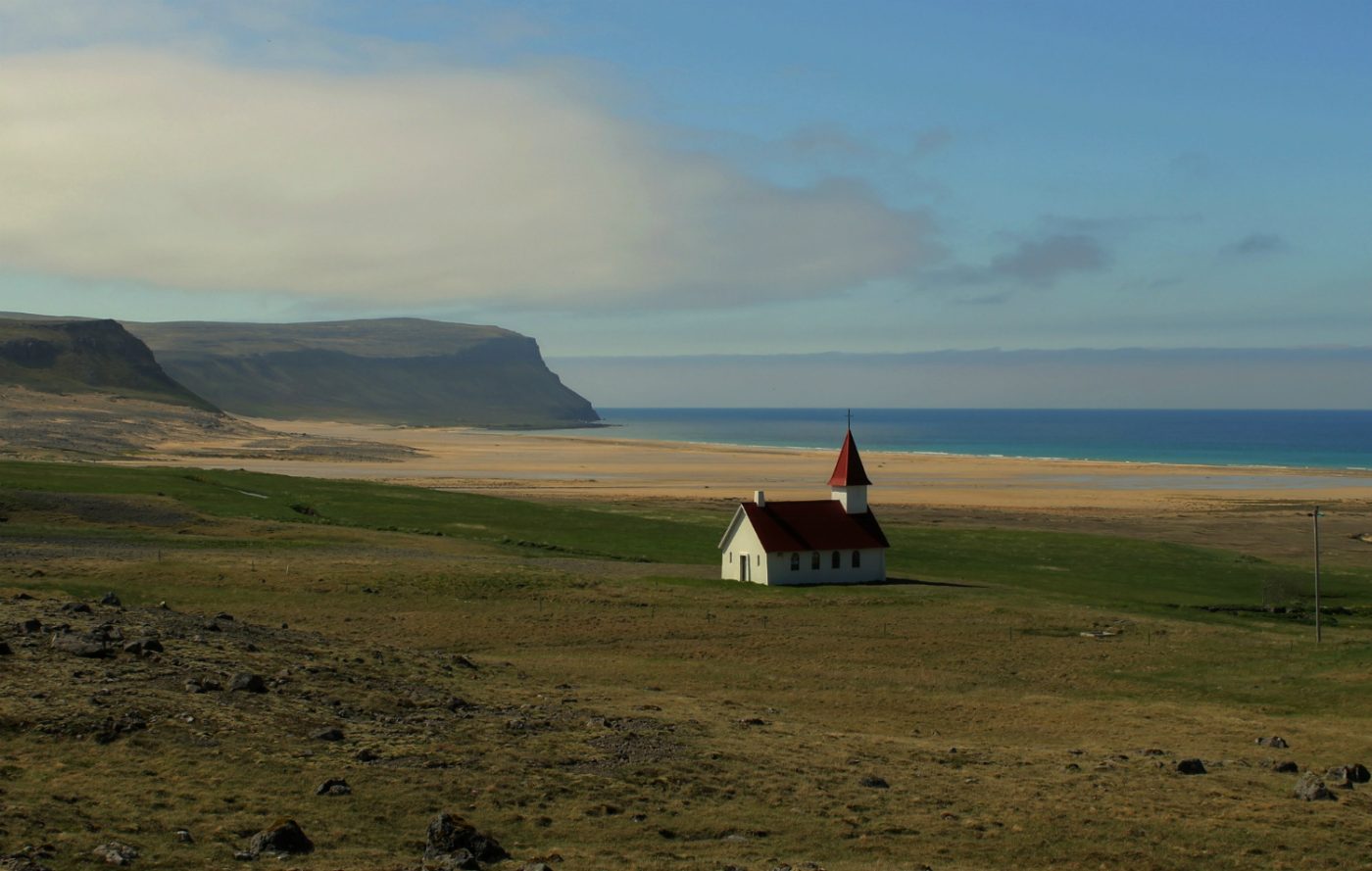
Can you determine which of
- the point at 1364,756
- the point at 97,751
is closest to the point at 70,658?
the point at 97,751

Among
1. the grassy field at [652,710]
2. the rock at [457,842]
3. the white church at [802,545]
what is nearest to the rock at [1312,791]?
the grassy field at [652,710]

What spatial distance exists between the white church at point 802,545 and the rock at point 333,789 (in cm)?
Result: 3320

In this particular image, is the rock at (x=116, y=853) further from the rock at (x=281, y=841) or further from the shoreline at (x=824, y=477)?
the shoreline at (x=824, y=477)

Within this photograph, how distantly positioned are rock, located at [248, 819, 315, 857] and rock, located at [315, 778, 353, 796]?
7.41 ft

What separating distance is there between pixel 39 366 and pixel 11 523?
166 m

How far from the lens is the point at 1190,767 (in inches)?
928

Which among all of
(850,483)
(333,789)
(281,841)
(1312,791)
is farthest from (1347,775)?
(850,483)

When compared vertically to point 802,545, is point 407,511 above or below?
above

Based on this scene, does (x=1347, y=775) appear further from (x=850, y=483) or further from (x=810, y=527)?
(x=850, y=483)

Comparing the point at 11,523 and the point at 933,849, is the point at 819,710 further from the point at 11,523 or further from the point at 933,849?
the point at 11,523

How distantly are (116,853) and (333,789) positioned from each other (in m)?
3.95

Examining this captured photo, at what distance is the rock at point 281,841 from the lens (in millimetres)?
15555

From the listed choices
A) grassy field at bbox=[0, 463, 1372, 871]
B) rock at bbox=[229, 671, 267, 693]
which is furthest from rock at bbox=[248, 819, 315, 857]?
rock at bbox=[229, 671, 267, 693]

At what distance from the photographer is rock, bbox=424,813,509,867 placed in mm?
16156
